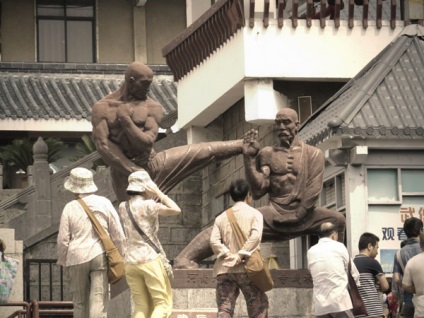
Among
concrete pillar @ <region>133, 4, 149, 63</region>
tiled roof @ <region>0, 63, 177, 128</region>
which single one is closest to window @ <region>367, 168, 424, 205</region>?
tiled roof @ <region>0, 63, 177, 128</region>

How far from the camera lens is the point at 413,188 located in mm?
27578

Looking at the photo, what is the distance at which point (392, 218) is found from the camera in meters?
27.4

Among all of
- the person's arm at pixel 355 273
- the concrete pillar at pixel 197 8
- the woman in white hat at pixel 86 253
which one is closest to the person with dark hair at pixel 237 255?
the person's arm at pixel 355 273

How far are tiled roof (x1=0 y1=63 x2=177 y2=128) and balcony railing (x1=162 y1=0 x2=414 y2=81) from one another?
632cm

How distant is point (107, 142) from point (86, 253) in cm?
376

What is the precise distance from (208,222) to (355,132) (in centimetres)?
870

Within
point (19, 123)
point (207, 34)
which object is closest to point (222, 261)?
point (207, 34)

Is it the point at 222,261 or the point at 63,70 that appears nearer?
the point at 222,261

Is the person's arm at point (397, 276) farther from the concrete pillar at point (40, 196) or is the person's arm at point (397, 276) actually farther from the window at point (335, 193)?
the concrete pillar at point (40, 196)

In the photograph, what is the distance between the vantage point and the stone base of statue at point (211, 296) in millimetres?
21656

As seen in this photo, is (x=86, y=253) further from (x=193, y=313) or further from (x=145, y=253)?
(x=193, y=313)

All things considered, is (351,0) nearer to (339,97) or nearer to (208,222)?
(339,97)

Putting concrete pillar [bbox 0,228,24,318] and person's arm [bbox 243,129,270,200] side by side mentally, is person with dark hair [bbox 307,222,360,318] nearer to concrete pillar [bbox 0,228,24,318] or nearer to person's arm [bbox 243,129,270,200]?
person's arm [bbox 243,129,270,200]

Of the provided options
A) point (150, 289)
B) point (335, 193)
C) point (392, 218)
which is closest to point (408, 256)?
point (150, 289)
